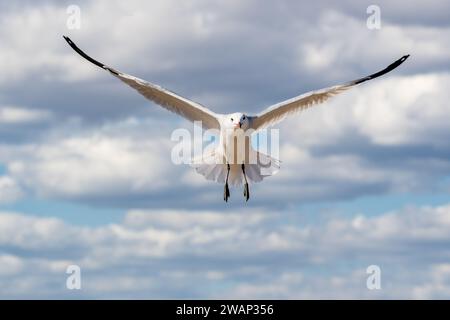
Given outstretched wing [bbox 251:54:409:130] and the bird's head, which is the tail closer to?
outstretched wing [bbox 251:54:409:130]

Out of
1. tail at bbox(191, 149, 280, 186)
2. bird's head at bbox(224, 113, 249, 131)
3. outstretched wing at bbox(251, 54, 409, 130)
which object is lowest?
tail at bbox(191, 149, 280, 186)

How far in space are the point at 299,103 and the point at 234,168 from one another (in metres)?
2.09

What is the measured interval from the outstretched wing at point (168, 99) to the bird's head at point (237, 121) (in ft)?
2.69

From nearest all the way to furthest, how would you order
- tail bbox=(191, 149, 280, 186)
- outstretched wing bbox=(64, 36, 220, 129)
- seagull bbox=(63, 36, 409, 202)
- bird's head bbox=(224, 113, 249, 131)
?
bird's head bbox=(224, 113, 249, 131), seagull bbox=(63, 36, 409, 202), outstretched wing bbox=(64, 36, 220, 129), tail bbox=(191, 149, 280, 186)

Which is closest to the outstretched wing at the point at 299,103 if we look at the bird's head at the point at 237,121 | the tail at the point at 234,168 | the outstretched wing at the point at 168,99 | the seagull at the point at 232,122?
the seagull at the point at 232,122

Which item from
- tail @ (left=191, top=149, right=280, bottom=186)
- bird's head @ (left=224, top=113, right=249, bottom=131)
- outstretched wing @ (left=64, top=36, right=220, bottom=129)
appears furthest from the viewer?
tail @ (left=191, top=149, right=280, bottom=186)

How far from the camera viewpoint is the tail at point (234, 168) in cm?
2430

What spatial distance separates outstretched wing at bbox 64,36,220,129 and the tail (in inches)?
30.3

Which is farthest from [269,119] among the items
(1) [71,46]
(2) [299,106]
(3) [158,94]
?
(1) [71,46]

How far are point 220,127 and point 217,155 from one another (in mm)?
682

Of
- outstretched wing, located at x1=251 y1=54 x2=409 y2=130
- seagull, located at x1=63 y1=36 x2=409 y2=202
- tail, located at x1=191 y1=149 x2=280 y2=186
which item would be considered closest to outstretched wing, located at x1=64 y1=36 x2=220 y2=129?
seagull, located at x1=63 y1=36 x2=409 y2=202

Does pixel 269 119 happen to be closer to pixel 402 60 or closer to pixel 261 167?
pixel 261 167

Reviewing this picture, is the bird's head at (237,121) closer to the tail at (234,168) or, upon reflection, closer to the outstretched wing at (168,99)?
the outstretched wing at (168,99)

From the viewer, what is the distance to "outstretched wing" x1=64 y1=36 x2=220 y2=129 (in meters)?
24.0
